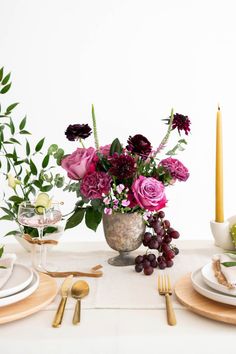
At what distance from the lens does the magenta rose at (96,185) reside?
3.85 feet

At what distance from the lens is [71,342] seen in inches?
32.6

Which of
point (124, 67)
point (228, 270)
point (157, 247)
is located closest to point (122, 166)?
point (157, 247)

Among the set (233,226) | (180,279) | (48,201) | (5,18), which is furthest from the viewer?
(5,18)

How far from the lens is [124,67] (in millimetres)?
3363

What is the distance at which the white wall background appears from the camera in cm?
329

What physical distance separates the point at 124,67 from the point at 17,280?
8.47ft

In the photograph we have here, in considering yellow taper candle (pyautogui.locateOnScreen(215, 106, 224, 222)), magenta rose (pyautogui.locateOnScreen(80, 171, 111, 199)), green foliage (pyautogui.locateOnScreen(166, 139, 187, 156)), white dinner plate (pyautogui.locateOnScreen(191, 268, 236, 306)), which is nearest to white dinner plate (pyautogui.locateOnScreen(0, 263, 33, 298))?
magenta rose (pyautogui.locateOnScreen(80, 171, 111, 199))

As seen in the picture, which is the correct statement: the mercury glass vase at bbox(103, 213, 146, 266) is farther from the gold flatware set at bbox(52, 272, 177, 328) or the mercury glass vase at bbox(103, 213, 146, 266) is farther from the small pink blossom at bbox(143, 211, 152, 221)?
the gold flatware set at bbox(52, 272, 177, 328)

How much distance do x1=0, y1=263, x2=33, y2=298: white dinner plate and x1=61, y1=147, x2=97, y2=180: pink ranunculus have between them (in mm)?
279

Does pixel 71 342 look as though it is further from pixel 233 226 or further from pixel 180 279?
pixel 233 226

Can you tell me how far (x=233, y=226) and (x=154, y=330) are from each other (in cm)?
57

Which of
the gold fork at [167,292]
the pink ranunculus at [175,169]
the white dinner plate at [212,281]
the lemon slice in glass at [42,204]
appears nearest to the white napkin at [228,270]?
the white dinner plate at [212,281]

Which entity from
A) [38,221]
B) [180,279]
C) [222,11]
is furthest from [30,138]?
[180,279]

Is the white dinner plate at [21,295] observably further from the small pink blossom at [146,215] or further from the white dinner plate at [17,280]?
the small pink blossom at [146,215]
